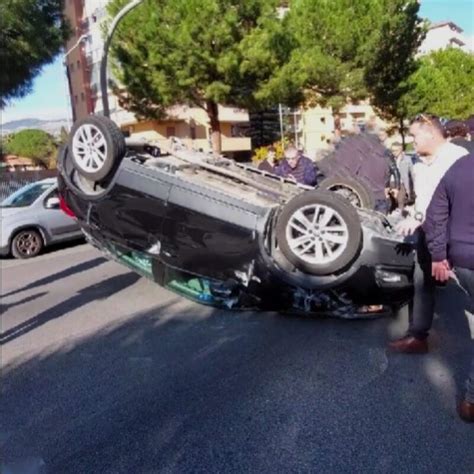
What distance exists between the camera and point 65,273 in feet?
26.6

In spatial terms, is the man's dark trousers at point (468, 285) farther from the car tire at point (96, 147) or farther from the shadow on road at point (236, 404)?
the car tire at point (96, 147)

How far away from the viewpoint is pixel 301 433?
10.1 feet

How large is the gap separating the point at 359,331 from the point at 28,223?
768 centimetres

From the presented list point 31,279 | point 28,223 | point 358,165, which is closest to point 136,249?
point 31,279

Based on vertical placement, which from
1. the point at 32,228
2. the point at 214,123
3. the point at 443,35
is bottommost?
the point at 32,228

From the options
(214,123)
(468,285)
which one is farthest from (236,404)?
(214,123)

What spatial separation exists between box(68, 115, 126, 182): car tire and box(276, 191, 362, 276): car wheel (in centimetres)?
156

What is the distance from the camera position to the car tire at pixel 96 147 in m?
4.77

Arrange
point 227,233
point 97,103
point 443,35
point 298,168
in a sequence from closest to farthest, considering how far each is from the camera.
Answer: point 227,233
point 298,168
point 97,103
point 443,35

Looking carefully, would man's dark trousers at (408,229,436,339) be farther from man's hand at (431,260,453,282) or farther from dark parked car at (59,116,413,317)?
man's hand at (431,260,453,282)

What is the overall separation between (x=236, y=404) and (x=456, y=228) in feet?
5.53

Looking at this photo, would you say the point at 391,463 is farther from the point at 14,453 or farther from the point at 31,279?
the point at 31,279

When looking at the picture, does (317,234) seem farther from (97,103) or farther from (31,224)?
(97,103)

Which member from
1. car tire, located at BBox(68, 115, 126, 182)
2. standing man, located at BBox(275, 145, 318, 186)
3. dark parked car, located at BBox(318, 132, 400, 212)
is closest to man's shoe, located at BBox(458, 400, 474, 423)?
car tire, located at BBox(68, 115, 126, 182)
